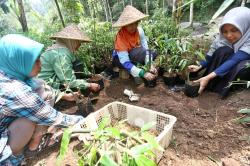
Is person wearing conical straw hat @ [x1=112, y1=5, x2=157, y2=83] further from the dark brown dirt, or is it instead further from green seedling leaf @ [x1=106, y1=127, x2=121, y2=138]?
green seedling leaf @ [x1=106, y1=127, x2=121, y2=138]

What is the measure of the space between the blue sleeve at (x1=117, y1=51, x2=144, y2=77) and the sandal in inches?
42.9

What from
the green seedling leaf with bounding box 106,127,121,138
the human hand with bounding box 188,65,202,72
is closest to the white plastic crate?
the green seedling leaf with bounding box 106,127,121,138

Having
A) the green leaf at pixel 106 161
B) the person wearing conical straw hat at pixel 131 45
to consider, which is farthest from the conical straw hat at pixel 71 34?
the green leaf at pixel 106 161

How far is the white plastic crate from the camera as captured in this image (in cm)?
173

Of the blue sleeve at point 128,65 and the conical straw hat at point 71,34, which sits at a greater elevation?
the conical straw hat at point 71,34

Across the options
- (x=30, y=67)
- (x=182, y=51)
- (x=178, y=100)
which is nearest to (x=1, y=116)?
(x=30, y=67)

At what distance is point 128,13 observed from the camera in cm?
267

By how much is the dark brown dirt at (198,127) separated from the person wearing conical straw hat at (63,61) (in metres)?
0.29

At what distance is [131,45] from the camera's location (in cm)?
283

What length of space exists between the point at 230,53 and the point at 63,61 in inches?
62.5

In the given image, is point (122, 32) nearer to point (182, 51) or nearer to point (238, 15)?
point (182, 51)

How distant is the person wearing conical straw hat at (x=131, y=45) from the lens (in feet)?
8.52

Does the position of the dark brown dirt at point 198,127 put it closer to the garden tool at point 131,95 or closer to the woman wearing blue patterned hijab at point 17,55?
the garden tool at point 131,95

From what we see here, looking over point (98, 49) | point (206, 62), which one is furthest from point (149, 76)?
point (98, 49)
